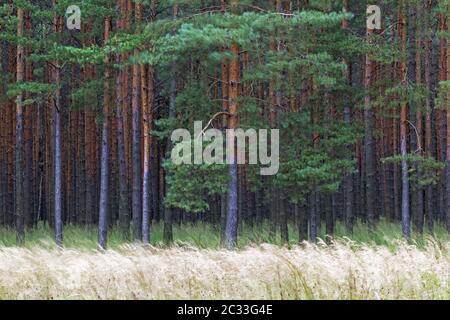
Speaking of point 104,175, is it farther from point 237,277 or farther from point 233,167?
point 237,277

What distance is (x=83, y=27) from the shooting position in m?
26.0

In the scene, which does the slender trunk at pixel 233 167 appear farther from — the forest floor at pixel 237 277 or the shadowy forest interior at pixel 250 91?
the forest floor at pixel 237 277

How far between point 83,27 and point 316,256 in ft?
59.7

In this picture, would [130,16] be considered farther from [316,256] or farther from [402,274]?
[402,274]

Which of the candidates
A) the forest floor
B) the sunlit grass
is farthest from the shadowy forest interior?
the forest floor

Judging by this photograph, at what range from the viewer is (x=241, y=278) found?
30.1 ft

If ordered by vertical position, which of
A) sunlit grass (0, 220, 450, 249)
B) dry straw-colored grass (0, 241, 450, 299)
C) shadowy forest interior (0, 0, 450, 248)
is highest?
shadowy forest interior (0, 0, 450, 248)

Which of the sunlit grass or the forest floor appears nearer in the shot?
the forest floor

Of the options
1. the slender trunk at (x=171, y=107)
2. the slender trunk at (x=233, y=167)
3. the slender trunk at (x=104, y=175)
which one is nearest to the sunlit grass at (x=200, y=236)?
the slender trunk at (x=171, y=107)

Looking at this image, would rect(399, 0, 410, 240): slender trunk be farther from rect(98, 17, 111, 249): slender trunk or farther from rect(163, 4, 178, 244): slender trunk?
rect(98, 17, 111, 249): slender trunk

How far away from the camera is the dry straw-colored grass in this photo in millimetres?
8711

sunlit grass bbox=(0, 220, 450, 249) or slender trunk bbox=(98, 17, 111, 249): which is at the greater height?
slender trunk bbox=(98, 17, 111, 249)

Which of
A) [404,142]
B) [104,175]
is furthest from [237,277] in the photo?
[104,175]
